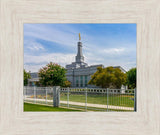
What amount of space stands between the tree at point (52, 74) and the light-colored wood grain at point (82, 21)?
180 inches

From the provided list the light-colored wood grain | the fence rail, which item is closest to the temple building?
the fence rail

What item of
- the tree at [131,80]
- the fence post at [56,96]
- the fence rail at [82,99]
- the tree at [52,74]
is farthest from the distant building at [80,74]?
the fence post at [56,96]

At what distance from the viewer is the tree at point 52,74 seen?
22.8ft

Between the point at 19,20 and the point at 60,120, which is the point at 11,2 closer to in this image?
the point at 19,20

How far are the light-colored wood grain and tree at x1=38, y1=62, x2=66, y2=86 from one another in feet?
15.0

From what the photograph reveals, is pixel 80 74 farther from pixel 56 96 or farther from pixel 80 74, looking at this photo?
pixel 56 96

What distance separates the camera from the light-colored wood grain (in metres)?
2.24

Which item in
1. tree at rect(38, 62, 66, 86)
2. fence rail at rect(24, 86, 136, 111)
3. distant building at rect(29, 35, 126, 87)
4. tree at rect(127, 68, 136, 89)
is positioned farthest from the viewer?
distant building at rect(29, 35, 126, 87)

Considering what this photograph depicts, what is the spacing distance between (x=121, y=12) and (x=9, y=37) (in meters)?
2.33

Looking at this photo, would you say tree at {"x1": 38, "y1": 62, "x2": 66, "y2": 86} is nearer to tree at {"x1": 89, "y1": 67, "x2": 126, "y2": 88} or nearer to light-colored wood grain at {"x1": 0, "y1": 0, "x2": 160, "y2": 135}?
tree at {"x1": 89, "y1": 67, "x2": 126, "y2": 88}

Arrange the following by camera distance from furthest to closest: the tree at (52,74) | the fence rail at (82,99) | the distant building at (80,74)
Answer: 1. the distant building at (80,74)
2. the tree at (52,74)
3. the fence rail at (82,99)

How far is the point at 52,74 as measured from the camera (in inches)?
274

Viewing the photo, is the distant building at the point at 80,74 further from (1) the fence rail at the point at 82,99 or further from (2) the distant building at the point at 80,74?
(1) the fence rail at the point at 82,99

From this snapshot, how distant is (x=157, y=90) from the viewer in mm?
2191
